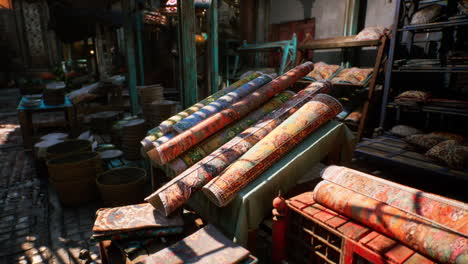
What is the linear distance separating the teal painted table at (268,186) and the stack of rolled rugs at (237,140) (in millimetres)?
102

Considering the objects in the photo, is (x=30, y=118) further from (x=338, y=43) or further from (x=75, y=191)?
(x=338, y=43)

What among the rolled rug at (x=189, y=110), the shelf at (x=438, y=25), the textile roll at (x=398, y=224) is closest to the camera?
the textile roll at (x=398, y=224)

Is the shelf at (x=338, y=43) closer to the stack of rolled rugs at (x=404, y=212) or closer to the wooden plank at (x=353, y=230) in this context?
the stack of rolled rugs at (x=404, y=212)

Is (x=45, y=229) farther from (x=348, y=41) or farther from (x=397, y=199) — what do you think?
(x=348, y=41)

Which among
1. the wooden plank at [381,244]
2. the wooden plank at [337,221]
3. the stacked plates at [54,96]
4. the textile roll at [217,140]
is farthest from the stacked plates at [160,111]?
the wooden plank at [381,244]

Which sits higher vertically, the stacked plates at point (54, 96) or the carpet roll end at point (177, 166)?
the stacked plates at point (54, 96)

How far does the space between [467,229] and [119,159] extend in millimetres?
5200

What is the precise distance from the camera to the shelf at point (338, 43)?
237 inches

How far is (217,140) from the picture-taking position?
3611 mm

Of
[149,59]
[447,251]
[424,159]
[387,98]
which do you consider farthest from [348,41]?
[149,59]

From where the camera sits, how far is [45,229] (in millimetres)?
3904

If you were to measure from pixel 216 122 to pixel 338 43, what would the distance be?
4724 mm

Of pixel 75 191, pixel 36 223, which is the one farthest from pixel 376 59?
pixel 36 223

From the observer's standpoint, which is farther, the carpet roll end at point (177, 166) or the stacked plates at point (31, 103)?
the stacked plates at point (31, 103)
